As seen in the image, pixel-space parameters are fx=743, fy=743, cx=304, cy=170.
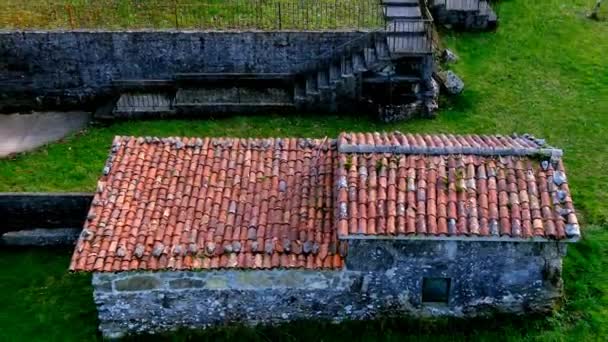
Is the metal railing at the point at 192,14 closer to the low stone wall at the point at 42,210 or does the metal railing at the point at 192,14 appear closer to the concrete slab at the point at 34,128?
the concrete slab at the point at 34,128

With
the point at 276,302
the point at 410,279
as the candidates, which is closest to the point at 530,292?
the point at 410,279

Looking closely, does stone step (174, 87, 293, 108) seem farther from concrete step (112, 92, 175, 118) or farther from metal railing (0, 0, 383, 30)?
metal railing (0, 0, 383, 30)

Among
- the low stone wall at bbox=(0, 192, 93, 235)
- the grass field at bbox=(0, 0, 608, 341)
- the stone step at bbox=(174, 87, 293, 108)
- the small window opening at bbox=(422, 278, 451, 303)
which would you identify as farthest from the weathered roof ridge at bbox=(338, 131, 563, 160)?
the stone step at bbox=(174, 87, 293, 108)

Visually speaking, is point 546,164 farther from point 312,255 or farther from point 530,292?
point 312,255

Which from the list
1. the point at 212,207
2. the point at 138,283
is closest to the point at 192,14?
the point at 212,207

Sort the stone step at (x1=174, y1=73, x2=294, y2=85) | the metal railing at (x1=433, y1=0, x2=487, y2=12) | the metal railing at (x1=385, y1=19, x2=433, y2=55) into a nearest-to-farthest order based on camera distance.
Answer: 1. the metal railing at (x1=385, y1=19, x2=433, y2=55)
2. the stone step at (x1=174, y1=73, x2=294, y2=85)
3. the metal railing at (x1=433, y1=0, x2=487, y2=12)

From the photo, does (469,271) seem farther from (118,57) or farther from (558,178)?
(118,57)
